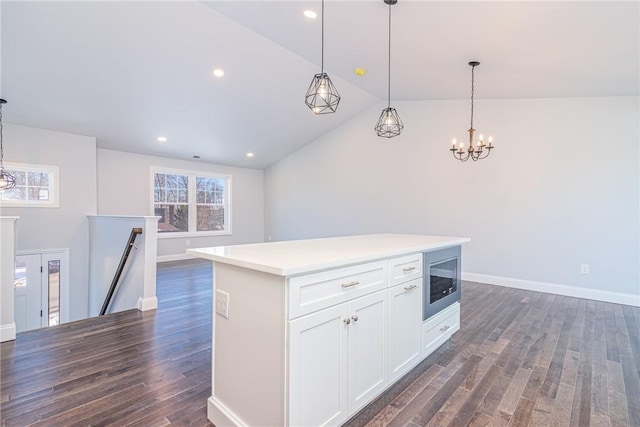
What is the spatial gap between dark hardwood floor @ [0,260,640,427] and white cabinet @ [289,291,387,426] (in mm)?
207

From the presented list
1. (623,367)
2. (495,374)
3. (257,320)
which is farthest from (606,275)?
(257,320)

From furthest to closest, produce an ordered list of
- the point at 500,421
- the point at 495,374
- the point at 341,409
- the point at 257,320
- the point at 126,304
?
the point at 126,304
the point at 495,374
the point at 500,421
the point at 341,409
the point at 257,320

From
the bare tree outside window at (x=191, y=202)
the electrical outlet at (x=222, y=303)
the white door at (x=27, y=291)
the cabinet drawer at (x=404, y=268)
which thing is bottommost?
the white door at (x=27, y=291)

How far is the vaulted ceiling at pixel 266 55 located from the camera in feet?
9.34

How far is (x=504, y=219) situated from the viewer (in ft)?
16.2

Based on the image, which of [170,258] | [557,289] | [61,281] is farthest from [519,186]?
[61,281]

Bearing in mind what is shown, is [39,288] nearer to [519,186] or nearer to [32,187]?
[32,187]

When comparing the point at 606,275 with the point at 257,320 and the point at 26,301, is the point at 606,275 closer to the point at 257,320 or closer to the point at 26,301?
the point at 257,320

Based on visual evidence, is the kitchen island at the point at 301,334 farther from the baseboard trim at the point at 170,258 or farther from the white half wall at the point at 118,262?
the baseboard trim at the point at 170,258

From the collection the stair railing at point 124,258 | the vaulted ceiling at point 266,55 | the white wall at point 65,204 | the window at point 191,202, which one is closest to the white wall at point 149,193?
the window at point 191,202

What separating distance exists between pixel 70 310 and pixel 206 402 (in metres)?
5.04

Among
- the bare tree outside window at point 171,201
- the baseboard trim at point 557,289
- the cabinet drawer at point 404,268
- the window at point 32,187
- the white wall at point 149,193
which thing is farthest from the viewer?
the bare tree outside window at point 171,201

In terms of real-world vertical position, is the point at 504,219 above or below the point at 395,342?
above

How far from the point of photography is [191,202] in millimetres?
7770
